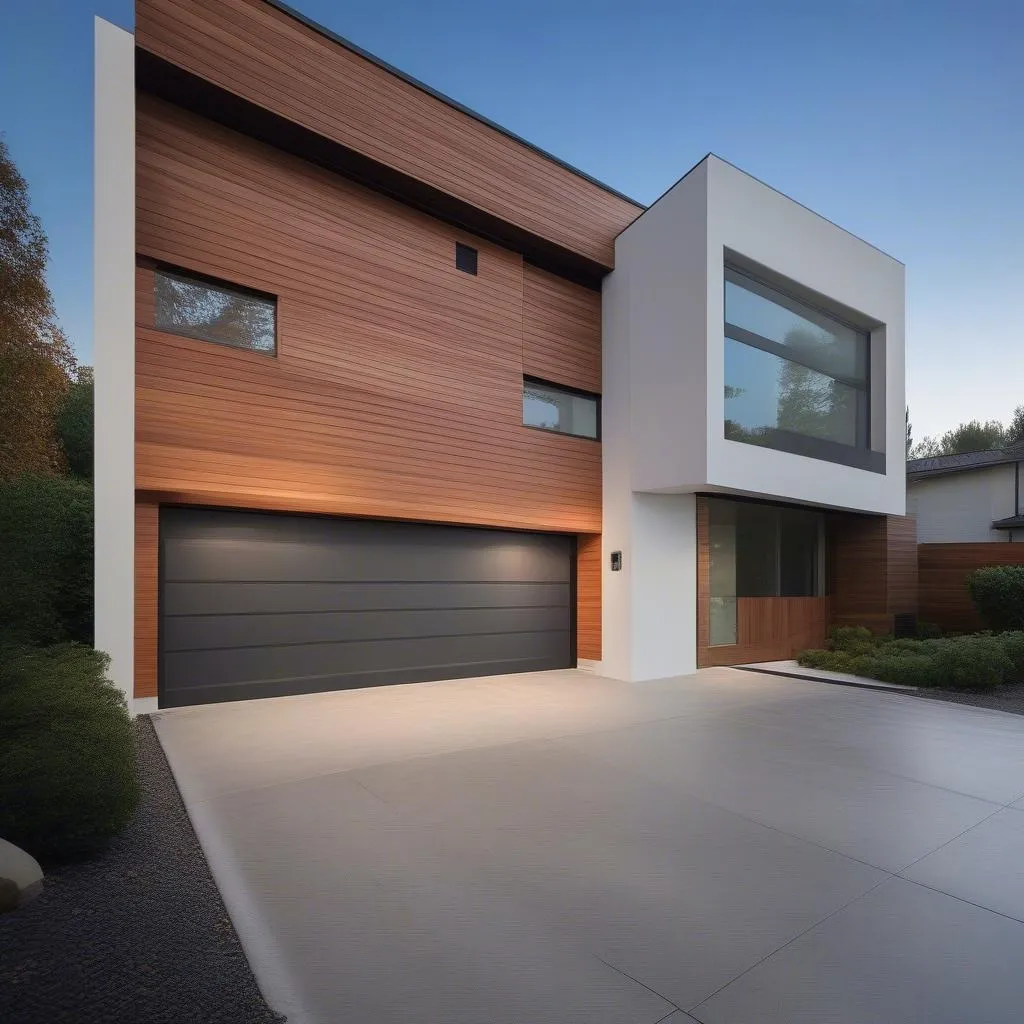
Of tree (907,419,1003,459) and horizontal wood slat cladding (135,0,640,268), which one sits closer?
horizontal wood slat cladding (135,0,640,268)

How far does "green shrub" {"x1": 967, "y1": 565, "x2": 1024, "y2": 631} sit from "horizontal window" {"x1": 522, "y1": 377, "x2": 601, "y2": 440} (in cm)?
685

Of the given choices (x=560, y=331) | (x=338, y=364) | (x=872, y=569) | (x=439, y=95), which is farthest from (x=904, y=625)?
(x=439, y=95)

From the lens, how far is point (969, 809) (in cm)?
366

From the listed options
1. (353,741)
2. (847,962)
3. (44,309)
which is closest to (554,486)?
(353,741)

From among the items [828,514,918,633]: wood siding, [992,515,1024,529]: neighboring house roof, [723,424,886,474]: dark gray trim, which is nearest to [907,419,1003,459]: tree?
[992,515,1024,529]: neighboring house roof

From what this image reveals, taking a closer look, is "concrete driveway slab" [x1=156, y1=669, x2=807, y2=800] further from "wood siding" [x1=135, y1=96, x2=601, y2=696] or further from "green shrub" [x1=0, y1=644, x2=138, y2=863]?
"wood siding" [x1=135, y1=96, x2=601, y2=696]

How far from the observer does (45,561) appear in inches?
232

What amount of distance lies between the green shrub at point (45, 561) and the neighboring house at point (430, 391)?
1.93 feet

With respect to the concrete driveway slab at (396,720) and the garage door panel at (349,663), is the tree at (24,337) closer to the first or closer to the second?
the garage door panel at (349,663)

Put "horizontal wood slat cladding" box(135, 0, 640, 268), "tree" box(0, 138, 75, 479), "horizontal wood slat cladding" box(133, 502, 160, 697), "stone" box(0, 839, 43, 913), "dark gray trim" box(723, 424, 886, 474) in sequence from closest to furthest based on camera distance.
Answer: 1. "stone" box(0, 839, 43, 913)
2. "horizontal wood slat cladding" box(133, 502, 160, 697)
3. "horizontal wood slat cladding" box(135, 0, 640, 268)
4. "dark gray trim" box(723, 424, 886, 474)
5. "tree" box(0, 138, 75, 479)

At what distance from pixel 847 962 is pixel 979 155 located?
12819 millimetres

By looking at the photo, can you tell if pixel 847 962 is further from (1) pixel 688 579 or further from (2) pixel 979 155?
(2) pixel 979 155

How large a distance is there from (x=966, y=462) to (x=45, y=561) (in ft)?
76.3

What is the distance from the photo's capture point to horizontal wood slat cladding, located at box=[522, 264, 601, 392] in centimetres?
841
